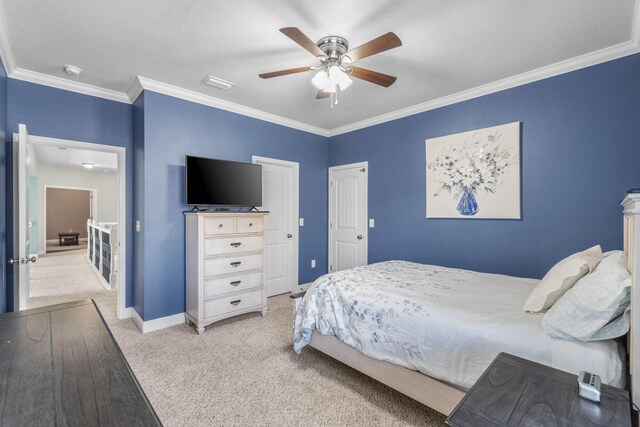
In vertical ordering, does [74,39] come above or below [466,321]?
above

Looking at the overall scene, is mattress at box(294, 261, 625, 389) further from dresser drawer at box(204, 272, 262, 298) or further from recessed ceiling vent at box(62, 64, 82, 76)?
recessed ceiling vent at box(62, 64, 82, 76)

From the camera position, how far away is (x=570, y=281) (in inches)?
61.0

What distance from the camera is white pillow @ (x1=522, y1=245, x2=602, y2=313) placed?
5.07ft

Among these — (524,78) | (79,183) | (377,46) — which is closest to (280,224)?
(377,46)

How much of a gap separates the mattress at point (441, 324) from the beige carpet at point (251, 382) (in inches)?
12.6

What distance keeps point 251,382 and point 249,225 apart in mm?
1648

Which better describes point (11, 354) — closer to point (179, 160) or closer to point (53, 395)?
point (53, 395)

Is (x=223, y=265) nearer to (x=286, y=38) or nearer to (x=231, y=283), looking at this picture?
(x=231, y=283)

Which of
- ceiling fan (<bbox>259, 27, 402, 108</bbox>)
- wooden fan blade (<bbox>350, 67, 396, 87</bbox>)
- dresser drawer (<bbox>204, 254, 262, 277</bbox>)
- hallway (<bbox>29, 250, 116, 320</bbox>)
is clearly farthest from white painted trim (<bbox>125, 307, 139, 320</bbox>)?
wooden fan blade (<bbox>350, 67, 396, 87</bbox>)

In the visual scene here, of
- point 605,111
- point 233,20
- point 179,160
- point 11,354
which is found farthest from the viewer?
point 179,160

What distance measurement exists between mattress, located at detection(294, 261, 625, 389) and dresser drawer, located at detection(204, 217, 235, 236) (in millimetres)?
1225

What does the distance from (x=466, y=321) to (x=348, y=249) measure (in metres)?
2.98

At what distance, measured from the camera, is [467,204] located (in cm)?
326

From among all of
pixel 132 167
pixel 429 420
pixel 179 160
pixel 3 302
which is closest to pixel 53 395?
pixel 429 420
